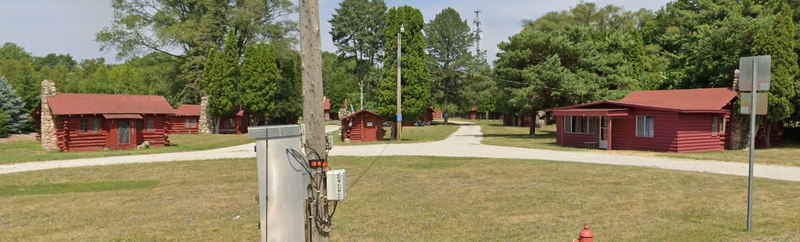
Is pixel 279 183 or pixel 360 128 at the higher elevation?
pixel 279 183

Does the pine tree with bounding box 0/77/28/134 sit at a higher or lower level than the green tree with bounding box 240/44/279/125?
lower

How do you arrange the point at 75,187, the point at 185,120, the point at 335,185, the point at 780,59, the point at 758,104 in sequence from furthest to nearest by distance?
A: the point at 185,120
the point at 780,59
the point at 75,187
the point at 758,104
the point at 335,185

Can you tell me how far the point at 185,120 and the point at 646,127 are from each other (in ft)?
145

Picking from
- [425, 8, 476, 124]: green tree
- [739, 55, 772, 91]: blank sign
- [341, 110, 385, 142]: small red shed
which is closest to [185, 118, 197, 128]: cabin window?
[341, 110, 385, 142]: small red shed

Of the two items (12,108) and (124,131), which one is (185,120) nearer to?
(12,108)

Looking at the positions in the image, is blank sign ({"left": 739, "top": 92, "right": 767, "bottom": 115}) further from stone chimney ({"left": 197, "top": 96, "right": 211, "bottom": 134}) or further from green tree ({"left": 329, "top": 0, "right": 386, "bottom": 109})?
green tree ({"left": 329, "top": 0, "right": 386, "bottom": 109})

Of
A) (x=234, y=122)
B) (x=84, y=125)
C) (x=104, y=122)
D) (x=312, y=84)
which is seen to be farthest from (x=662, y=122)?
(x=234, y=122)

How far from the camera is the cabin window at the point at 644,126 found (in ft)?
87.8

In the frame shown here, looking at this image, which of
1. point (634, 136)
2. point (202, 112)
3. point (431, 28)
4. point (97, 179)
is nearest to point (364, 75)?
point (431, 28)

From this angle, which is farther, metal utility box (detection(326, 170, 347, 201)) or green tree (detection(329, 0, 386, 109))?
green tree (detection(329, 0, 386, 109))

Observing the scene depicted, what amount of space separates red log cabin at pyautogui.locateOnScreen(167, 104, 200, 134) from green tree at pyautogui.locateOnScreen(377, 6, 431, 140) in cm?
2590

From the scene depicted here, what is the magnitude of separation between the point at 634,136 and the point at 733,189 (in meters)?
15.7

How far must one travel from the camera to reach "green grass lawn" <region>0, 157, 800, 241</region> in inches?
335

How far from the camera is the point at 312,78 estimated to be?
6.18m
